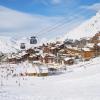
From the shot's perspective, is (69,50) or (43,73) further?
(69,50)

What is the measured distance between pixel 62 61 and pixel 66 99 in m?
65.4

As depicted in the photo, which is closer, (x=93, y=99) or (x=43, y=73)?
(x=93, y=99)

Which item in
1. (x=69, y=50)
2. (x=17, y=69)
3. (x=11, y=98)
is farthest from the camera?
(x=69, y=50)

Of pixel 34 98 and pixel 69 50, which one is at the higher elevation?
pixel 69 50

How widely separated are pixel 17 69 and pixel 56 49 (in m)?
60.0

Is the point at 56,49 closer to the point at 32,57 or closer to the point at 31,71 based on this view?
the point at 32,57

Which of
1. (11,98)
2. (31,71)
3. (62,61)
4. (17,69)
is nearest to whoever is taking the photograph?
(11,98)

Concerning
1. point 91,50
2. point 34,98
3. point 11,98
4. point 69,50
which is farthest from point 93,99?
point 69,50

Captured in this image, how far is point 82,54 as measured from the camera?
8562 centimetres

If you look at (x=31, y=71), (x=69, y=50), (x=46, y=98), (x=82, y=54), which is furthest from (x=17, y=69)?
(x=69, y=50)

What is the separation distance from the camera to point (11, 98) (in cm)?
1394

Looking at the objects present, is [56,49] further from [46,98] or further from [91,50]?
[46,98]

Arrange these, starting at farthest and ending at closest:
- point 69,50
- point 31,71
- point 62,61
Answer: point 69,50, point 62,61, point 31,71

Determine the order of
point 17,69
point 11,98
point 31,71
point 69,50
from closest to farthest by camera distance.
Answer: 1. point 11,98
2. point 17,69
3. point 31,71
4. point 69,50
